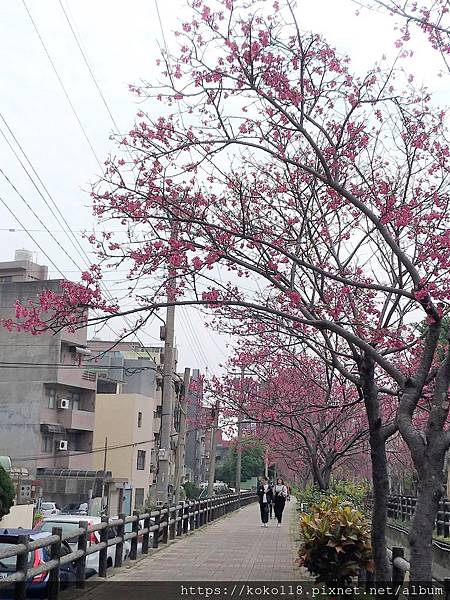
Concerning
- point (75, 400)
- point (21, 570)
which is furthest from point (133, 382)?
point (21, 570)

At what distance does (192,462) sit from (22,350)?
47325 mm

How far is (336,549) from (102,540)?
Answer: 446 centimetres

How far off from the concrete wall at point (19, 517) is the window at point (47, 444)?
38.6 feet

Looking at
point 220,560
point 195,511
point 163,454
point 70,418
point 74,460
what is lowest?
point 220,560

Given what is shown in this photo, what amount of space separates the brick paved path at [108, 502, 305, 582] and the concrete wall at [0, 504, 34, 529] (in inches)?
410

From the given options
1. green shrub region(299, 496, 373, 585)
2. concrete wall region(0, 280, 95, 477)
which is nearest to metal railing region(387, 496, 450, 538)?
green shrub region(299, 496, 373, 585)

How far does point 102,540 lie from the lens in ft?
42.1

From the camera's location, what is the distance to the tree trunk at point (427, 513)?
8000 mm

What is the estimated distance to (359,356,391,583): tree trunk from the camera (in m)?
9.79

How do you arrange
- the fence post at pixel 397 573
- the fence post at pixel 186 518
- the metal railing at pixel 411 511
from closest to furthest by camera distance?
the fence post at pixel 397 573 → the metal railing at pixel 411 511 → the fence post at pixel 186 518

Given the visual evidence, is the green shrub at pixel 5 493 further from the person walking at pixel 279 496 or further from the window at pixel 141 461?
the window at pixel 141 461

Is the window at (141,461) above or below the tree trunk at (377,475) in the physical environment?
above

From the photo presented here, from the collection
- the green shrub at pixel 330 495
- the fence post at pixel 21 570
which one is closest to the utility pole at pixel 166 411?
the green shrub at pixel 330 495

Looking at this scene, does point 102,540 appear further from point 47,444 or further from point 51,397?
point 47,444
